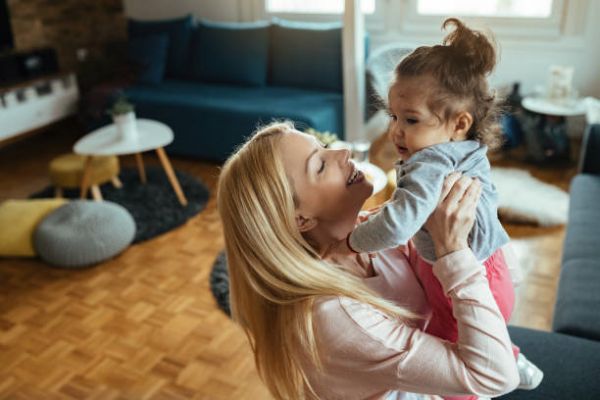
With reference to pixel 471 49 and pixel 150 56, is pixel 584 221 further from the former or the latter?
pixel 150 56

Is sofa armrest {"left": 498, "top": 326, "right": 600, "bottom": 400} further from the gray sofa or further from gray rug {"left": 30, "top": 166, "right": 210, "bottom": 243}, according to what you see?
gray rug {"left": 30, "top": 166, "right": 210, "bottom": 243}

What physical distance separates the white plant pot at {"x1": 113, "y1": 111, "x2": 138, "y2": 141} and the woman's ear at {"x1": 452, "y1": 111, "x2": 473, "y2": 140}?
2655mm

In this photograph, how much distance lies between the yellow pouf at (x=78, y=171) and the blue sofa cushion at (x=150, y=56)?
120 cm

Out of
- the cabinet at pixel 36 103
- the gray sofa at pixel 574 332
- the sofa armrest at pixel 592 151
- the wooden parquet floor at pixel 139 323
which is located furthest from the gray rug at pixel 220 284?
the cabinet at pixel 36 103

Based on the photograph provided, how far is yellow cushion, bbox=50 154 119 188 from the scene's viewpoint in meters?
3.50

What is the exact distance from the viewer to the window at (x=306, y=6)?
461cm

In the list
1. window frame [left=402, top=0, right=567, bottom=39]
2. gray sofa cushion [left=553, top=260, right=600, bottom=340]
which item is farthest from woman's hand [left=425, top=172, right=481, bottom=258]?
window frame [left=402, top=0, right=567, bottom=39]

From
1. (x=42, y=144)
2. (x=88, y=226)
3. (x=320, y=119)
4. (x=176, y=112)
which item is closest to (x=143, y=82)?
(x=176, y=112)

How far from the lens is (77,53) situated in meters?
5.11

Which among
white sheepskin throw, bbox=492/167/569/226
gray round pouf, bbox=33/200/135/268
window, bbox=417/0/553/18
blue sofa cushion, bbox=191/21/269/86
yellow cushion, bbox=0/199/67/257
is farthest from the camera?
blue sofa cushion, bbox=191/21/269/86

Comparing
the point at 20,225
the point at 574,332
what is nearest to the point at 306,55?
the point at 20,225

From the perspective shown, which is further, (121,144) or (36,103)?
(36,103)

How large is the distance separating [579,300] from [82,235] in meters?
2.24

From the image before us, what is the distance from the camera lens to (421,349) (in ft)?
2.91
